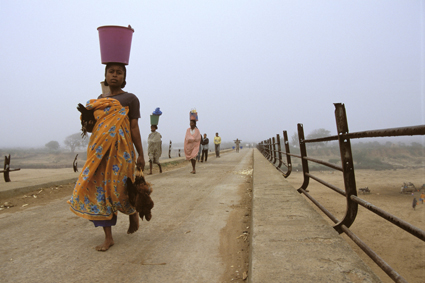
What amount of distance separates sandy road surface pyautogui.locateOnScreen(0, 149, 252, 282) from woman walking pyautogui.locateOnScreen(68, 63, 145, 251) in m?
0.30

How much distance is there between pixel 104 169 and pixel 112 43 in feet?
3.82

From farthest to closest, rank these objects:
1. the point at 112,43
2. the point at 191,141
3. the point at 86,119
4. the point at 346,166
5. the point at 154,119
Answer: the point at 191,141
the point at 154,119
the point at 112,43
the point at 86,119
the point at 346,166

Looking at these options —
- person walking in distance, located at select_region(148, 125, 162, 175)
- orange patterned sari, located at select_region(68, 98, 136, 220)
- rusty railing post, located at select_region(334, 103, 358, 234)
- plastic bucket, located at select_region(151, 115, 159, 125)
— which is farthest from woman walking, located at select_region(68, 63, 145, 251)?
person walking in distance, located at select_region(148, 125, 162, 175)

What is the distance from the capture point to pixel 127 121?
8.06 ft

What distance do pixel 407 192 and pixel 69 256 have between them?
738 inches

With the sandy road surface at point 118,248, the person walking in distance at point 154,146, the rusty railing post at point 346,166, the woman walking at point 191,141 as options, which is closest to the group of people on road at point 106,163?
the sandy road surface at point 118,248

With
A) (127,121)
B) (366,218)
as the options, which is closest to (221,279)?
(127,121)

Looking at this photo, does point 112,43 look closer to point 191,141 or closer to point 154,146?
point 191,141

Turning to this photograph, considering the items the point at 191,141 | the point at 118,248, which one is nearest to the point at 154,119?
the point at 191,141

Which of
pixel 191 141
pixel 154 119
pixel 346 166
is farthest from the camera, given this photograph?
pixel 191 141

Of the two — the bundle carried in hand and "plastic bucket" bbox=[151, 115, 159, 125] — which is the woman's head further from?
"plastic bucket" bbox=[151, 115, 159, 125]

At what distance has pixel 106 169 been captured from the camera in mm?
2303

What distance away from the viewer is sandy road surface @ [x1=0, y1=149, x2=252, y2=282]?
1.91 meters

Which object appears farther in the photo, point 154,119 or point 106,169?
point 154,119
